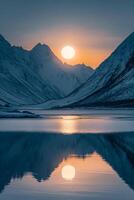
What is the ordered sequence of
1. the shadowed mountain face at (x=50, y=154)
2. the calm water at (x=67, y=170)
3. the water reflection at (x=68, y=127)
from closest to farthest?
the calm water at (x=67, y=170) → the shadowed mountain face at (x=50, y=154) → the water reflection at (x=68, y=127)

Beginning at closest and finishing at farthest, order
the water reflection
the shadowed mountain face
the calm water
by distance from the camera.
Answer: the calm water → the shadowed mountain face → the water reflection

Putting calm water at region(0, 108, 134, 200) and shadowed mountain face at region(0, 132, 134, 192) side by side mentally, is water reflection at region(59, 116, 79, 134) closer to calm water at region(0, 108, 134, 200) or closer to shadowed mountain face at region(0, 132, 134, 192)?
shadowed mountain face at region(0, 132, 134, 192)

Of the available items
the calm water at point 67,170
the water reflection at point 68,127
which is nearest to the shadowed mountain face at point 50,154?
the calm water at point 67,170

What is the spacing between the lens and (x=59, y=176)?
30438mm

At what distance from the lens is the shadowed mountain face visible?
31.5 meters

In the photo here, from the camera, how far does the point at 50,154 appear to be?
135 ft

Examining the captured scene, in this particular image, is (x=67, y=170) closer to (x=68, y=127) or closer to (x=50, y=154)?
(x=50, y=154)

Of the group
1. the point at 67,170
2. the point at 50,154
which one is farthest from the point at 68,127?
the point at 67,170

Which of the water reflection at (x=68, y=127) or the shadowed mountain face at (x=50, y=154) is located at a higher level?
Result: the water reflection at (x=68, y=127)

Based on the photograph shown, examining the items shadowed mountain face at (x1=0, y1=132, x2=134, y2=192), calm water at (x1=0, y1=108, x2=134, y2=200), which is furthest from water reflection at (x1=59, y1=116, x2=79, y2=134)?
calm water at (x1=0, y1=108, x2=134, y2=200)

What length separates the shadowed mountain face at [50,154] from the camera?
3154 centimetres

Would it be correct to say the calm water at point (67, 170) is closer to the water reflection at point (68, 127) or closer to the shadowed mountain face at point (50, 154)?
the shadowed mountain face at point (50, 154)

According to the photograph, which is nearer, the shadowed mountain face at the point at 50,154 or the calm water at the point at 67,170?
the calm water at the point at 67,170

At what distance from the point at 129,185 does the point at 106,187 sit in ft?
4.15
